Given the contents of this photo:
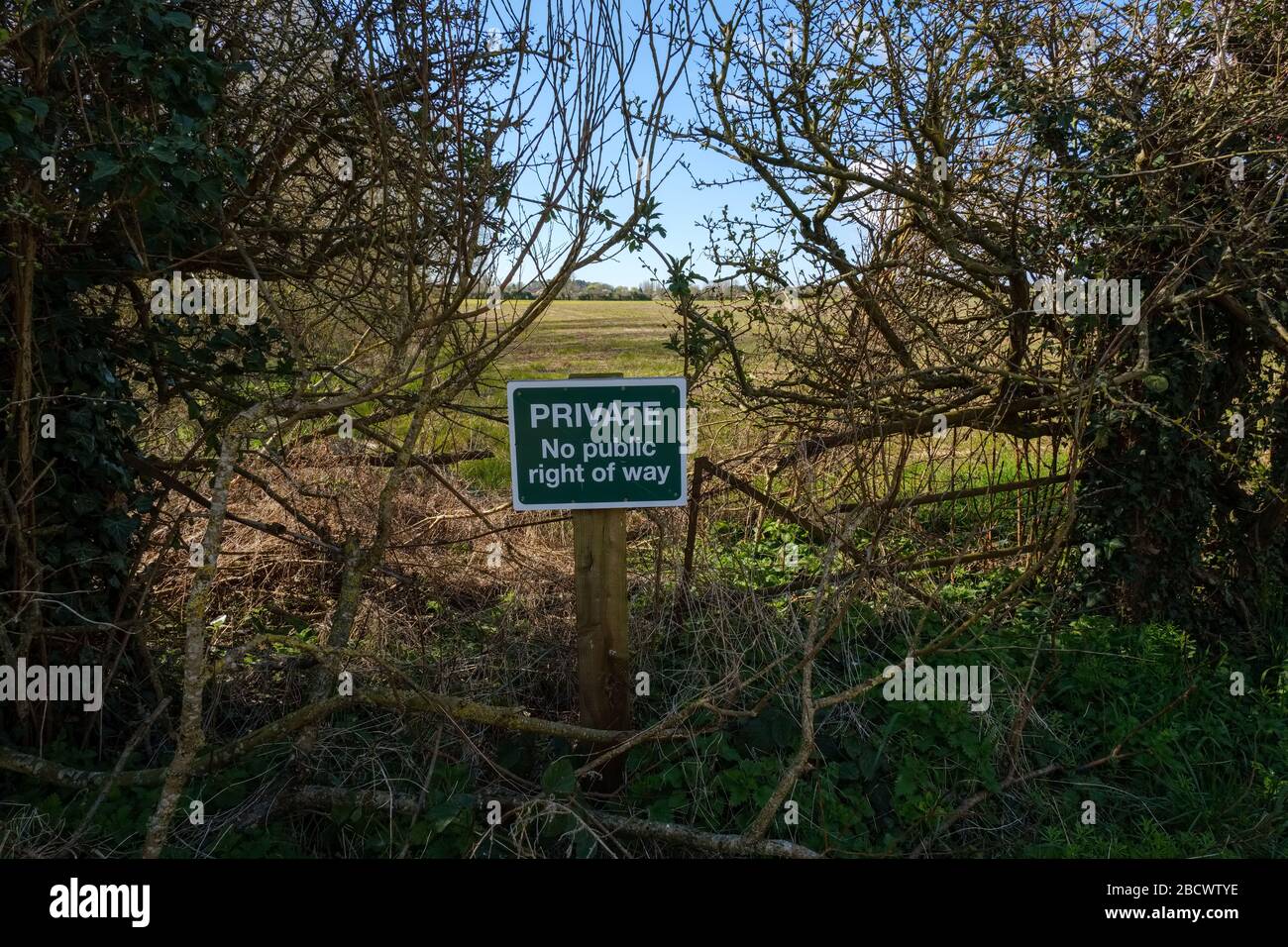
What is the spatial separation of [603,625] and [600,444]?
0.70 meters

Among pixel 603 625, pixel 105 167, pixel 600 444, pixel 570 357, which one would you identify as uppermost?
pixel 105 167

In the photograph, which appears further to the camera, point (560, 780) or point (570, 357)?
point (570, 357)

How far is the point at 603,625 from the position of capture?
11.6 feet

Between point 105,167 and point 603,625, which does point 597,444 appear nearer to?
point 603,625

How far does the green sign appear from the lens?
335cm

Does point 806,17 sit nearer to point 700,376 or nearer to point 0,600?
point 700,376

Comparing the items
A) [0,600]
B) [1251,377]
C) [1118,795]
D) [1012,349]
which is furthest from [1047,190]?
[0,600]

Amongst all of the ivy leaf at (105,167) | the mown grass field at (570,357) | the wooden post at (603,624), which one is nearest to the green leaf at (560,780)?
the wooden post at (603,624)

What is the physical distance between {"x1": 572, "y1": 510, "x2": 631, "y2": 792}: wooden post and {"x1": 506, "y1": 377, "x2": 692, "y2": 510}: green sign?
13 centimetres

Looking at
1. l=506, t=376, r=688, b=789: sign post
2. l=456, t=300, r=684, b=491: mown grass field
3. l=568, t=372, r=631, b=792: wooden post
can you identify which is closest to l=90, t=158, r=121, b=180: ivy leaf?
l=506, t=376, r=688, b=789: sign post

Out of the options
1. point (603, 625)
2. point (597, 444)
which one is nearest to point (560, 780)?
point (603, 625)

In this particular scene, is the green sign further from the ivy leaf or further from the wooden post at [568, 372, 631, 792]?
the ivy leaf

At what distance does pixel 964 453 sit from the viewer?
6.26 metres

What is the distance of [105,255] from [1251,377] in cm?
560
